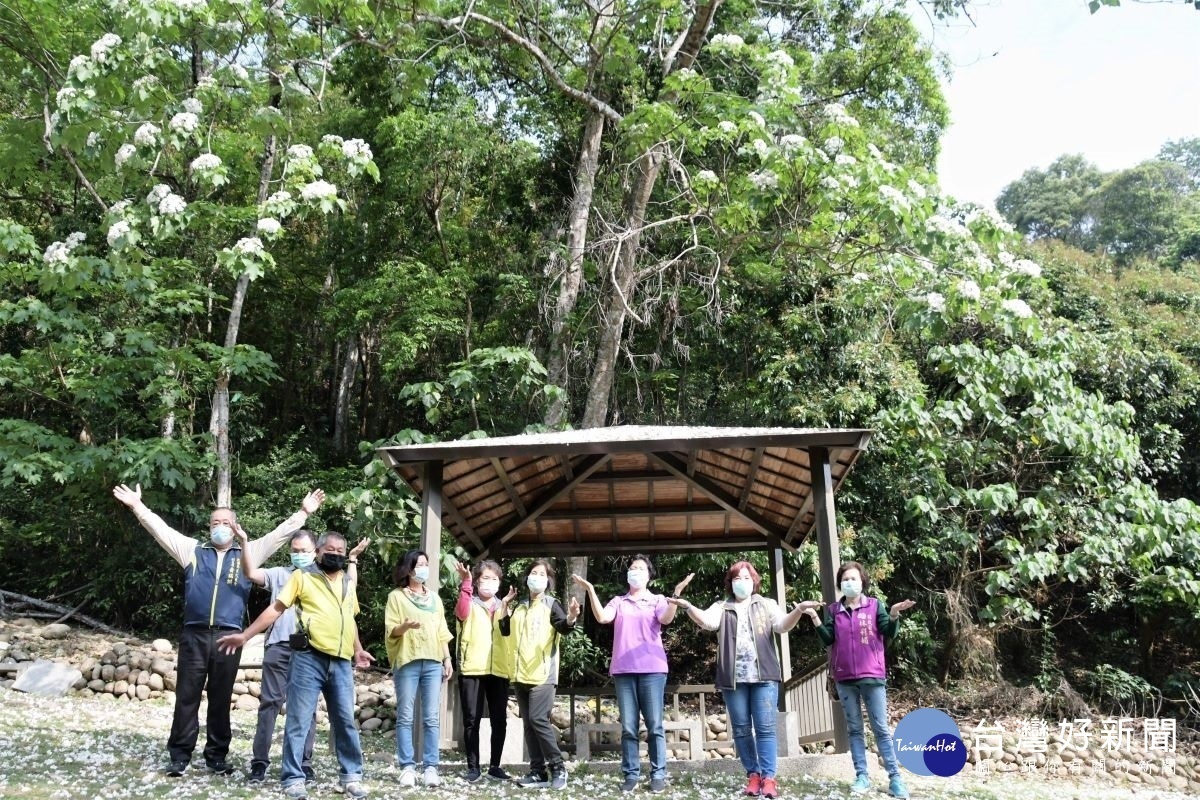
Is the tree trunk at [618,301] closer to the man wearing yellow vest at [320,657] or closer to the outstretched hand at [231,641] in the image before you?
the man wearing yellow vest at [320,657]

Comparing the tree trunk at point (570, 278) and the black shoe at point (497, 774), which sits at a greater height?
the tree trunk at point (570, 278)

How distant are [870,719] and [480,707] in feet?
7.49

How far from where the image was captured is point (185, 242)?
48.3 ft

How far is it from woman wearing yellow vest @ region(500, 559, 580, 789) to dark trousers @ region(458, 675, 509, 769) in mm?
218

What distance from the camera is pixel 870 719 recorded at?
5.14 m

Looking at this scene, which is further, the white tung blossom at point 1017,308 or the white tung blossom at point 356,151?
the white tung blossom at point 1017,308

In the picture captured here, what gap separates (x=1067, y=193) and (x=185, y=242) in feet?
92.0

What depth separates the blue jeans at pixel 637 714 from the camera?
17.0 feet

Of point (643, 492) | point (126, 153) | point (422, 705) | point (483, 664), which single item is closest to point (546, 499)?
point (643, 492)

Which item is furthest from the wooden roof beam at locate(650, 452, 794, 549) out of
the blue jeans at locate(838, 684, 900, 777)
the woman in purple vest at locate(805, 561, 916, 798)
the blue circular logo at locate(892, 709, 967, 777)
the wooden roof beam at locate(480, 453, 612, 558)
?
the blue circular logo at locate(892, 709, 967, 777)

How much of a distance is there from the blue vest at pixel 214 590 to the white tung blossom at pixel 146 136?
3701mm

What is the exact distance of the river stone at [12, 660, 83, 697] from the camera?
33.2 ft

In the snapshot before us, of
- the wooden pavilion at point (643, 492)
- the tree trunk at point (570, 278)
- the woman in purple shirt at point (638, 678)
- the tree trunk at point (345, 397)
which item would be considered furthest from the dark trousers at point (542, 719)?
the tree trunk at point (345, 397)

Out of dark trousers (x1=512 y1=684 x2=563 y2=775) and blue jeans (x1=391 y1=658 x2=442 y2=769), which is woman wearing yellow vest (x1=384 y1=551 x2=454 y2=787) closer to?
blue jeans (x1=391 y1=658 x2=442 y2=769)
